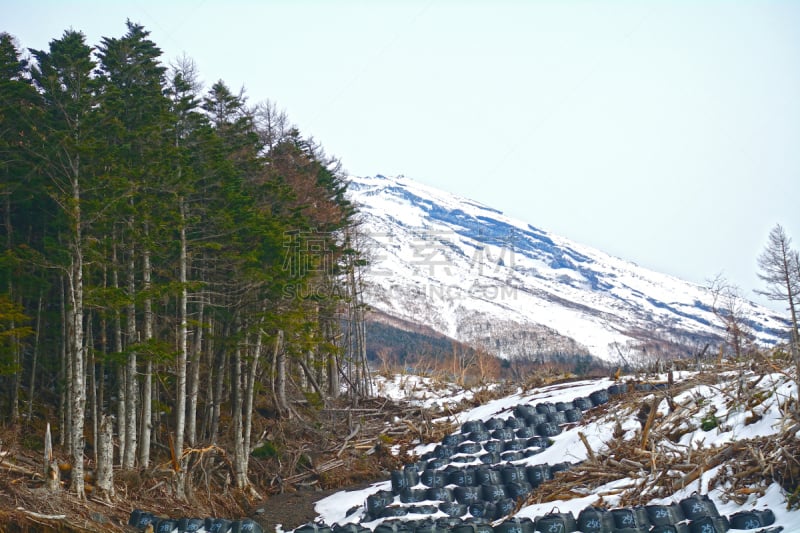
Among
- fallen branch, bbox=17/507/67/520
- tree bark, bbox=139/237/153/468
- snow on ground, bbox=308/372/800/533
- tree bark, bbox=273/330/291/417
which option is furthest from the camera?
tree bark, bbox=273/330/291/417

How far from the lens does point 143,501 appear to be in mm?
15227

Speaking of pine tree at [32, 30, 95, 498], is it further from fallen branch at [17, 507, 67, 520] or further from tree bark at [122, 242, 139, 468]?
fallen branch at [17, 507, 67, 520]

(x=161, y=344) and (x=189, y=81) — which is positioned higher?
(x=189, y=81)

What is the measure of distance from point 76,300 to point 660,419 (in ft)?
42.2

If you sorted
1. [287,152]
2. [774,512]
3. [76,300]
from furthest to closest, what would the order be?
1. [287,152]
2. [76,300]
3. [774,512]

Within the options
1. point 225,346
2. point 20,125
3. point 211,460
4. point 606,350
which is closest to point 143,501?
point 211,460

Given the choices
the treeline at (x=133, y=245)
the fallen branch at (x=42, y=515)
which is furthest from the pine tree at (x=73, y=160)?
the fallen branch at (x=42, y=515)

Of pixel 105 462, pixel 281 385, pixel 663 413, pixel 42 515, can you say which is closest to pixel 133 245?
pixel 105 462

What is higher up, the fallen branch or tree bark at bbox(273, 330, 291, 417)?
tree bark at bbox(273, 330, 291, 417)

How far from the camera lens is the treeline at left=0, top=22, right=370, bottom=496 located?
13922 millimetres

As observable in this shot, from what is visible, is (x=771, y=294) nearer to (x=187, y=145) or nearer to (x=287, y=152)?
(x=287, y=152)

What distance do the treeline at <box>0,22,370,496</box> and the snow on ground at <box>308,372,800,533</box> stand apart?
4.17 m

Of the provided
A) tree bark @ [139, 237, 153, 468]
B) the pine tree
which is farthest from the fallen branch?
tree bark @ [139, 237, 153, 468]

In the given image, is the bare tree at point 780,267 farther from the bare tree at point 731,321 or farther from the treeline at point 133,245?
the treeline at point 133,245
